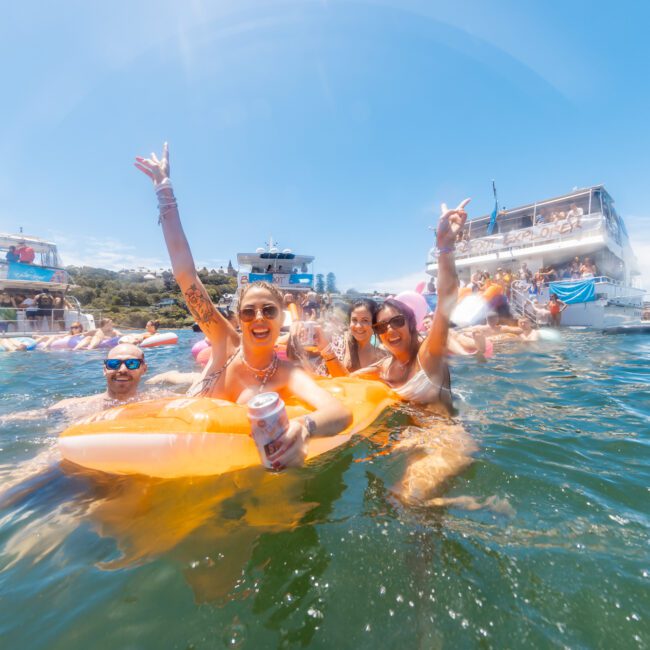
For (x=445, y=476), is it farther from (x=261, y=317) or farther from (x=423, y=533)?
(x=261, y=317)

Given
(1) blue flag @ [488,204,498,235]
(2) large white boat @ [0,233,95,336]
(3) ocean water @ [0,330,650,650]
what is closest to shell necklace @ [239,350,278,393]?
(3) ocean water @ [0,330,650,650]

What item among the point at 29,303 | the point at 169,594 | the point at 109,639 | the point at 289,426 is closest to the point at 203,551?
the point at 169,594

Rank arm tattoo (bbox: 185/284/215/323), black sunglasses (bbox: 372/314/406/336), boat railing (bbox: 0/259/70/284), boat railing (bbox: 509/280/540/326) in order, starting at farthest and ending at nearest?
boat railing (bbox: 0/259/70/284) → boat railing (bbox: 509/280/540/326) → black sunglasses (bbox: 372/314/406/336) → arm tattoo (bbox: 185/284/215/323)

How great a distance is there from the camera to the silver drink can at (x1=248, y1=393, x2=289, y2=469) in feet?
4.62

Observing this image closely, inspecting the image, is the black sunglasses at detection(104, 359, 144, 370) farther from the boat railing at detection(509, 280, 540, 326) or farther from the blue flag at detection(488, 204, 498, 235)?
the blue flag at detection(488, 204, 498, 235)

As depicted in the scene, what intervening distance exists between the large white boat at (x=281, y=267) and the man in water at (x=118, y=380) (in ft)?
66.2

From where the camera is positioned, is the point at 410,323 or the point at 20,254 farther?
the point at 20,254

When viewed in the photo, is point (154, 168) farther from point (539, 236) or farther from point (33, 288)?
point (539, 236)

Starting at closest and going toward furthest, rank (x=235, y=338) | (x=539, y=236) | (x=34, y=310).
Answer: (x=235, y=338) → (x=34, y=310) → (x=539, y=236)

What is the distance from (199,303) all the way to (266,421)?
1685 mm

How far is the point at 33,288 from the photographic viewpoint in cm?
1802

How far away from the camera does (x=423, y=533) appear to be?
1766 millimetres

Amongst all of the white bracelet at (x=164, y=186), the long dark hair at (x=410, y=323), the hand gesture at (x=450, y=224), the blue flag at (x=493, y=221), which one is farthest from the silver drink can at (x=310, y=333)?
the blue flag at (x=493, y=221)

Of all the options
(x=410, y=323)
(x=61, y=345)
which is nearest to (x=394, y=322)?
(x=410, y=323)
